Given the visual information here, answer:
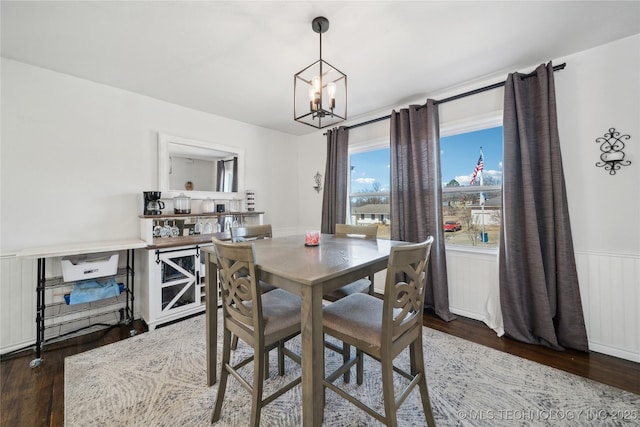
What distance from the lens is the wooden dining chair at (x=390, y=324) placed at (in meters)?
1.14

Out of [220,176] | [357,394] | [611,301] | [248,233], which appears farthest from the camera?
[220,176]

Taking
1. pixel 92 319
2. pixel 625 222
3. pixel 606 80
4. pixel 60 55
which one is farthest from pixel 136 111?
pixel 625 222

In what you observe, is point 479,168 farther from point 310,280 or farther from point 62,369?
point 62,369

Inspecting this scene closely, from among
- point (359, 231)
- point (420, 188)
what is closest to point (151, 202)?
point (359, 231)

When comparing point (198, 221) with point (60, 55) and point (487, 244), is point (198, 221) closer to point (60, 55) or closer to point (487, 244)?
point (60, 55)

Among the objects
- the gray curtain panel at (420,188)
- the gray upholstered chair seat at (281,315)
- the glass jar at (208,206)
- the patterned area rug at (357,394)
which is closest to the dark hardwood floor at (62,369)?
the patterned area rug at (357,394)

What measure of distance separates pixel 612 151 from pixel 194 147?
156 inches

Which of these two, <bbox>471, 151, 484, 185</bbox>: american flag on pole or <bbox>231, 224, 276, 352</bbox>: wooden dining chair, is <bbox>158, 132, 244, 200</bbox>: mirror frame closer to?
<bbox>231, 224, 276, 352</bbox>: wooden dining chair

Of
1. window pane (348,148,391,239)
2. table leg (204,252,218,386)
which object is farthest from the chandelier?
table leg (204,252,218,386)

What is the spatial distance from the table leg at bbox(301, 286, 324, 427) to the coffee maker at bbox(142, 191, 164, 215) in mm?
2250

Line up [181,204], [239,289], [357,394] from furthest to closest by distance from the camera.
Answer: [181,204], [357,394], [239,289]

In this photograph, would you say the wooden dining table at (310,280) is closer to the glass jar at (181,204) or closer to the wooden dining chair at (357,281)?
the wooden dining chair at (357,281)

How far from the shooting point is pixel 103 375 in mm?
1798

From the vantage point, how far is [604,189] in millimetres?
1992
